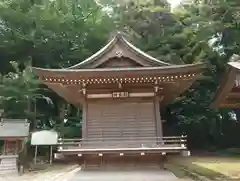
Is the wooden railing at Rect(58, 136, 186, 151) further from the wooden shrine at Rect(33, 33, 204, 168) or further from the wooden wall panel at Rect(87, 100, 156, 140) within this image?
the wooden wall panel at Rect(87, 100, 156, 140)

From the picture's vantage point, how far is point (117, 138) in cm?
1193

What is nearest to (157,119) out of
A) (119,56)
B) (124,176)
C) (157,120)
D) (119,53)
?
(157,120)

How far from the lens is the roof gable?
496 inches

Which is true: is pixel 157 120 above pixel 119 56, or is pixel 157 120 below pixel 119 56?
below

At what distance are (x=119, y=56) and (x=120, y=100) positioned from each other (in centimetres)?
200

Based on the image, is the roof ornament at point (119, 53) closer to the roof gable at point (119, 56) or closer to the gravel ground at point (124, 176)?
the roof gable at point (119, 56)

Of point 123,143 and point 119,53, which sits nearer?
point 123,143

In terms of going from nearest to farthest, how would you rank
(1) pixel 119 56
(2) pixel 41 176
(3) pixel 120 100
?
(3) pixel 120 100
(1) pixel 119 56
(2) pixel 41 176

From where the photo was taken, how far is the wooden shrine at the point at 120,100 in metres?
11.2

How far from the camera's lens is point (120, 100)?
1252cm

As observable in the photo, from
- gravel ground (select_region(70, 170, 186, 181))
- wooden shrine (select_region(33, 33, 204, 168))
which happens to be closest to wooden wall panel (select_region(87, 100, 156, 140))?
wooden shrine (select_region(33, 33, 204, 168))

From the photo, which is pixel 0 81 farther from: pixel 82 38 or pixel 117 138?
pixel 117 138

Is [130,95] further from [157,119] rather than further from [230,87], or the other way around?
[230,87]

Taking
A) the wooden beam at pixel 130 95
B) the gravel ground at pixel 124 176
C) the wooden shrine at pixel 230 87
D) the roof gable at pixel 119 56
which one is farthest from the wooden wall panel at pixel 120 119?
the wooden shrine at pixel 230 87
